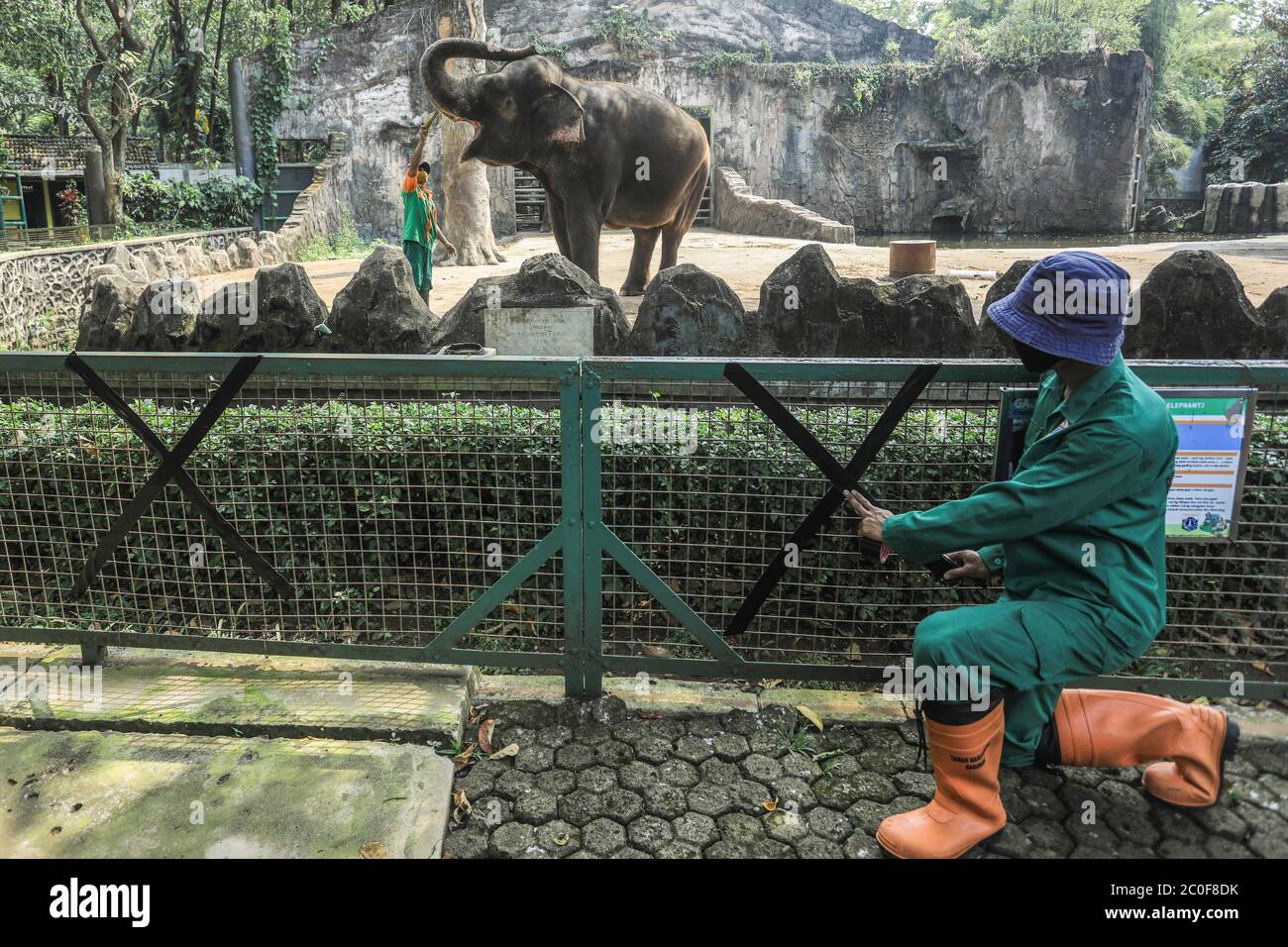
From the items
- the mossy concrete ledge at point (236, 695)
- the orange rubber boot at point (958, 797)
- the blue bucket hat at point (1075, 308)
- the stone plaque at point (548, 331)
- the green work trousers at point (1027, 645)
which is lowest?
the mossy concrete ledge at point (236, 695)

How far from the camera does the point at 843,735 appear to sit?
11.4 feet

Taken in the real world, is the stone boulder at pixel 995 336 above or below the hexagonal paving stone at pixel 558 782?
above

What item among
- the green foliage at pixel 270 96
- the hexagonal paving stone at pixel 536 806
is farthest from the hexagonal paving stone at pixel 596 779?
the green foliage at pixel 270 96

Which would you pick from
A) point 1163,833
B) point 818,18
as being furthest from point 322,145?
point 1163,833

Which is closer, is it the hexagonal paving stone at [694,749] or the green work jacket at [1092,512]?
the green work jacket at [1092,512]

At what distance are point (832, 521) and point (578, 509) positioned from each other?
3.43 ft

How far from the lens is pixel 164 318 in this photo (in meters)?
6.98

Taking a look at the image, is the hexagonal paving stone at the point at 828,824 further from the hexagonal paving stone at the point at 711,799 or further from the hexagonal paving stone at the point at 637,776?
the hexagonal paving stone at the point at 637,776

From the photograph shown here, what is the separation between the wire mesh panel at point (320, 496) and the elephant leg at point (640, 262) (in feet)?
22.7

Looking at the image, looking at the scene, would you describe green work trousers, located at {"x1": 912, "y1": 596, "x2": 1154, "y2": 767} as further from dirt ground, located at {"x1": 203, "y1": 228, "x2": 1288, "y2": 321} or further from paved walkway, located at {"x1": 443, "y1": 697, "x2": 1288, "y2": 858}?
→ dirt ground, located at {"x1": 203, "y1": 228, "x2": 1288, "y2": 321}

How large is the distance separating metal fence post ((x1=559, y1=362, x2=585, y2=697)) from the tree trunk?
12.6m

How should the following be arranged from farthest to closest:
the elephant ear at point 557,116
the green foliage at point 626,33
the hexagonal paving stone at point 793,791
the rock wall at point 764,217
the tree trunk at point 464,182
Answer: the green foliage at point 626,33, the rock wall at point 764,217, the tree trunk at point 464,182, the elephant ear at point 557,116, the hexagonal paving stone at point 793,791

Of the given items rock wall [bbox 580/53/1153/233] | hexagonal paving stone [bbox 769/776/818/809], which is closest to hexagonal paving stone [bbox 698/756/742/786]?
hexagonal paving stone [bbox 769/776/818/809]

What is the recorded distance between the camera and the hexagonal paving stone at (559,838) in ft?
9.51
